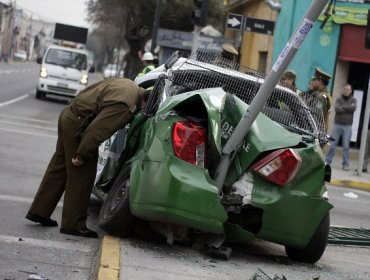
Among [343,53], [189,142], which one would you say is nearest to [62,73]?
[343,53]

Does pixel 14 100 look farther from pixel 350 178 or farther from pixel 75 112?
pixel 75 112

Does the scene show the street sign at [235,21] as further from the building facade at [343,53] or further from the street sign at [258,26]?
the building facade at [343,53]

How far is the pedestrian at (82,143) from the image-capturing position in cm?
605

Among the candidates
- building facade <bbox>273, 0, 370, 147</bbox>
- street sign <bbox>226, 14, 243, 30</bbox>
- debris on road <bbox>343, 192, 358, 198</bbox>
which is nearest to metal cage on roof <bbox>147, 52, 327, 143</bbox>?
debris on road <bbox>343, 192, 358, 198</bbox>

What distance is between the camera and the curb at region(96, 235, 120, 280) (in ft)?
15.5

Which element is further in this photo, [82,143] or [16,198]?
[16,198]

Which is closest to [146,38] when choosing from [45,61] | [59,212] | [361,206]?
[45,61]

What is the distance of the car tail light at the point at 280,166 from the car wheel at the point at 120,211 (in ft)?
3.60

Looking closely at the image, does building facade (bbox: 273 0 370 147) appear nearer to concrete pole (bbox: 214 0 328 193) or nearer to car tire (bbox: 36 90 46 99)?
car tire (bbox: 36 90 46 99)

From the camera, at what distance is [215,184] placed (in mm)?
5504

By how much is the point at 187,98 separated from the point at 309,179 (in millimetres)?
1170

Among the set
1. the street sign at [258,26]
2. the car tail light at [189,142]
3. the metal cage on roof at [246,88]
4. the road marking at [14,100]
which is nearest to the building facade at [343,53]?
the street sign at [258,26]

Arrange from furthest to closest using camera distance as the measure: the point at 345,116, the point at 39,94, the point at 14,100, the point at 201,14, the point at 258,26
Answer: the point at 39,94 < the point at 14,100 < the point at 201,14 < the point at 258,26 < the point at 345,116

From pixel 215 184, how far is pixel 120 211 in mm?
854
